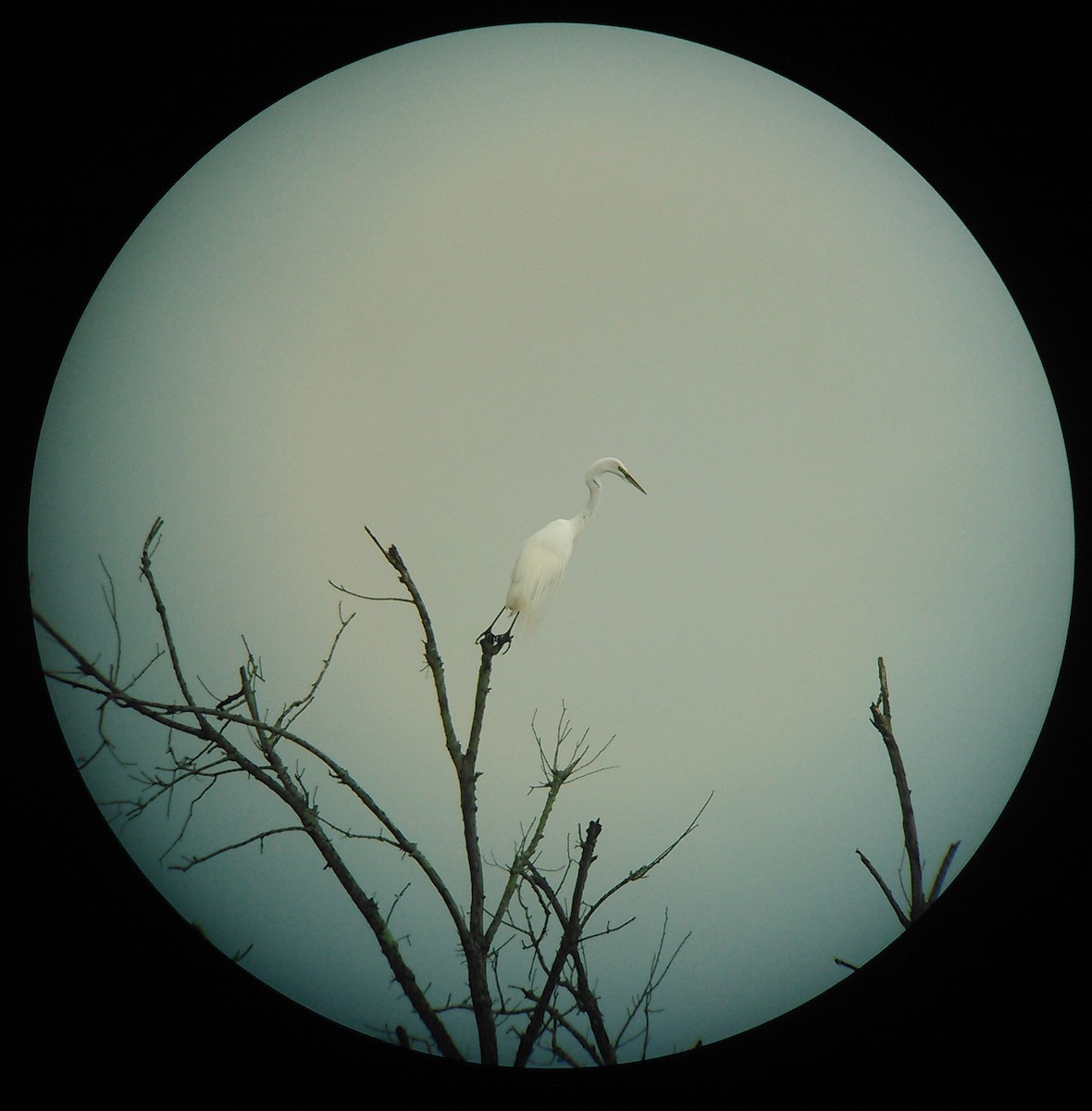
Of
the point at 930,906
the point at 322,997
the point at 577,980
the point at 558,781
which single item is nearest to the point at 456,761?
the point at 558,781

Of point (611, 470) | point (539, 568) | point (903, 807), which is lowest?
point (903, 807)

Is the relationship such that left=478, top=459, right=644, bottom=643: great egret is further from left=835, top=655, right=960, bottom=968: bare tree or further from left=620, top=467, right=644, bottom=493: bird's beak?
left=835, top=655, right=960, bottom=968: bare tree

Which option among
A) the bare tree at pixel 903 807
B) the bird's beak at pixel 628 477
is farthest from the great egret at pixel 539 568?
the bare tree at pixel 903 807

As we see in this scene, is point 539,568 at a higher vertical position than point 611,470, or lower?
lower

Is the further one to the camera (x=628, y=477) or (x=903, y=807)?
(x=628, y=477)

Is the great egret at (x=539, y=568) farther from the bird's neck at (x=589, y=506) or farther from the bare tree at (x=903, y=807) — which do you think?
the bare tree at (x=903, y=807)

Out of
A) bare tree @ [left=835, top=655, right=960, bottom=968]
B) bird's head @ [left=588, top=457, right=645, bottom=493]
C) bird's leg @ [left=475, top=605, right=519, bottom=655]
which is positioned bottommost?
bare tree @ [left=835, top=655, right=960, bottom=968]

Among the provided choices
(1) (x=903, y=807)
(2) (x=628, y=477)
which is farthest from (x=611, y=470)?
(1) (x=903, y=807)

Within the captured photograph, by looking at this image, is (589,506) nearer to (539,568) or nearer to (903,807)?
(539,568)

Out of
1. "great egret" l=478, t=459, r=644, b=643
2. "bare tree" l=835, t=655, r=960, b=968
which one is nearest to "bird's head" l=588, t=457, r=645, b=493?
"great egret" l=478, t=459, r=644, b=643

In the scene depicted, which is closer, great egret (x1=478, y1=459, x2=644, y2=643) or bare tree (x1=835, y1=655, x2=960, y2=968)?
bare tree (x1=835, y1=655, x2=960, y2=968)
